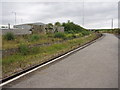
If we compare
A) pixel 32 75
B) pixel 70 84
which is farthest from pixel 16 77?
A: pixel 70 84

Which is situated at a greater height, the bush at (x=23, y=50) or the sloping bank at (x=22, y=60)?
the bush at (x=23, y=50)

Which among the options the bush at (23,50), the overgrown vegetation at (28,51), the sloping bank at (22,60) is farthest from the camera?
the bush at (23,50)

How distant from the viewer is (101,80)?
5.28 m

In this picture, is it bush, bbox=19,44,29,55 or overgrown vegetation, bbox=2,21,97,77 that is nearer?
overgrown vegetation, bbox=2,21,97,77

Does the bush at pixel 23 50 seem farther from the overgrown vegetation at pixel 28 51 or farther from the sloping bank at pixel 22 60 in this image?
the sloping bank at pixel 22 60

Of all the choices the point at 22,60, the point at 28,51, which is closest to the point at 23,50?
the point at 28,51

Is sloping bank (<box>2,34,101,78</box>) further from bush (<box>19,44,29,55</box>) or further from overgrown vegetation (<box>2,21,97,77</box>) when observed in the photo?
bush (<box>19,44,29,55</box>)

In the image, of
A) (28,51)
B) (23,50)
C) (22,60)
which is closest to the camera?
(22,60)

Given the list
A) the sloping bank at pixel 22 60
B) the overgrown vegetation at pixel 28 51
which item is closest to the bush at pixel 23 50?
the overgrown vegetation at pixel 28 51

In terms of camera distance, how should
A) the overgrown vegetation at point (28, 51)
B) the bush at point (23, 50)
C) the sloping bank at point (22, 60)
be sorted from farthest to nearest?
the bush at point (23, 50)
the overgrown vegetation at point (28, 51)
the sloping bank at point (22, 60)

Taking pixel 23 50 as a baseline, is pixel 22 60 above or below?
below

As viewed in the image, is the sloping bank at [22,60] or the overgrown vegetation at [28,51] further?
the overgrown vegetation at [28,51]

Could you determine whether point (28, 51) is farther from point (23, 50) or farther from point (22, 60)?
point (22, 60)

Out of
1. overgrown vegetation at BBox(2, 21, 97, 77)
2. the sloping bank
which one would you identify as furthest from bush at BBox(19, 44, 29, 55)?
the sloping bank
